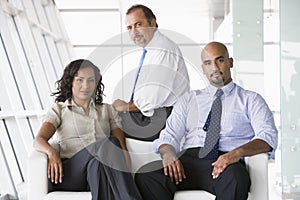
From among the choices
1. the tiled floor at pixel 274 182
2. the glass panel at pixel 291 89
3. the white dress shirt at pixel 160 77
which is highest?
the white dress shirt at pixel 160 77

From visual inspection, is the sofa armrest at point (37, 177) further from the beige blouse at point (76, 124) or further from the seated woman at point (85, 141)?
the beige blouse at point (76, 124)

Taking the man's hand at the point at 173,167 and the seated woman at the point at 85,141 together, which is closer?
the seated woman at the point at 85,141

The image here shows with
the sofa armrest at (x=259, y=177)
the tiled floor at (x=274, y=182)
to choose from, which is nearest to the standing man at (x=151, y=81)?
the sofa armrest at (x=259, y=177)

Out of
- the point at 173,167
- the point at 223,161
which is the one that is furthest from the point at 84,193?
the point at 223,161

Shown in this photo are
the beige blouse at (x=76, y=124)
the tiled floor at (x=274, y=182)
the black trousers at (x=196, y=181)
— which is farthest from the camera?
the tiled floor at (x=274, y=182)

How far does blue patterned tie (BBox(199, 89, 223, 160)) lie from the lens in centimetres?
285

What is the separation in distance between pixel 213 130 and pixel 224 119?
0.28 feet

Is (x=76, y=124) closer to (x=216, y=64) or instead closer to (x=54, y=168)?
(x=54, y=168)

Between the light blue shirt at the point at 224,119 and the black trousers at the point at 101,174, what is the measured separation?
32cm

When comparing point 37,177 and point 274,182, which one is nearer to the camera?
point 37,177

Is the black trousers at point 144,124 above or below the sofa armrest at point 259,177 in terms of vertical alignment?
above

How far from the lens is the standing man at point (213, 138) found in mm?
2629

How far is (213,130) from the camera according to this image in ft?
9.53

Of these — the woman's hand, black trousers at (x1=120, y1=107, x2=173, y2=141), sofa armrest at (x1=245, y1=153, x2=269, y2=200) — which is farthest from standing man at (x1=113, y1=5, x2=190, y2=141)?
sofa armrest at (x1=245, y1=153, x2=269, y2=200)
